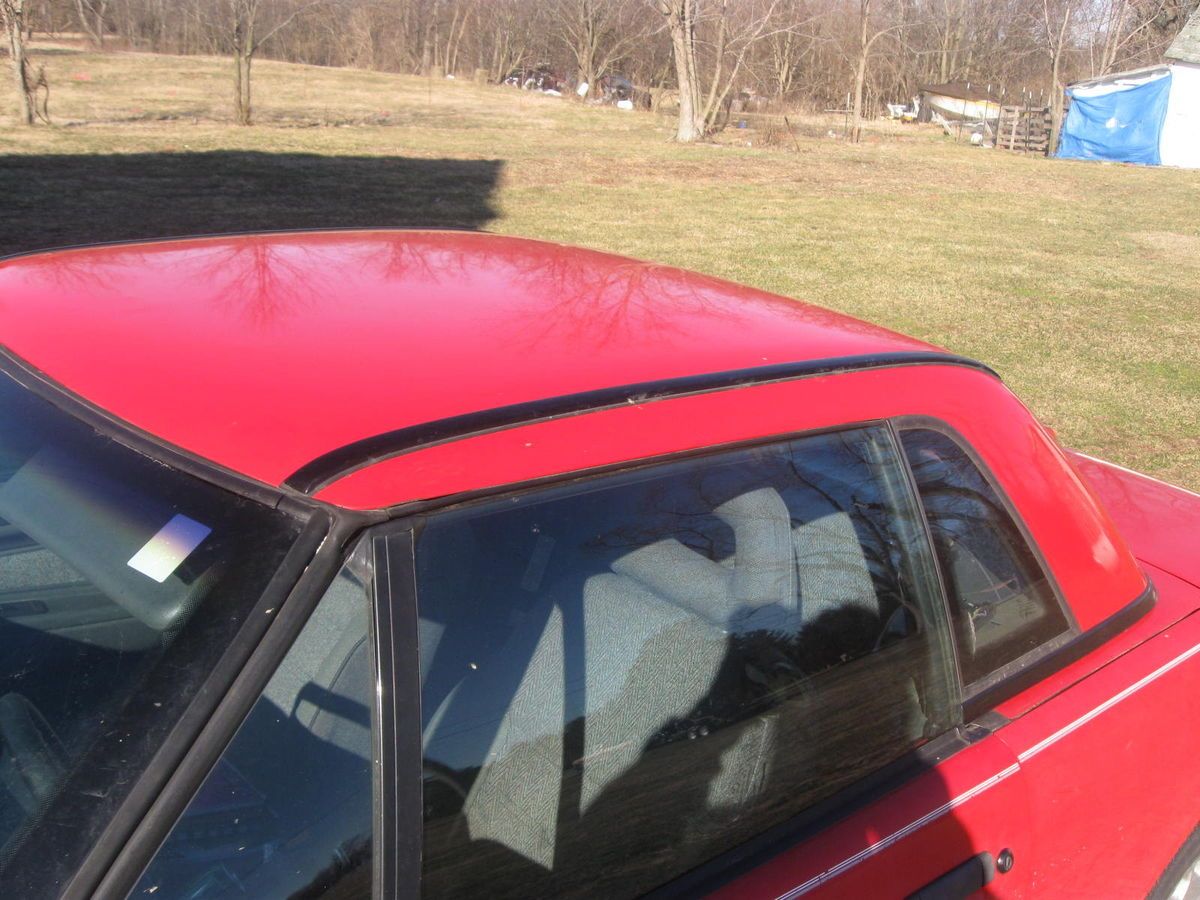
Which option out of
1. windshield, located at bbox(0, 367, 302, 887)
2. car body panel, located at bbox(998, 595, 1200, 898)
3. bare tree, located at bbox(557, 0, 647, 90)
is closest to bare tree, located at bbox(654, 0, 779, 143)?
bare tree, located at bbox(557, 0, 647, 90)

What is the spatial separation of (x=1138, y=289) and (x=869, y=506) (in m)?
12.2

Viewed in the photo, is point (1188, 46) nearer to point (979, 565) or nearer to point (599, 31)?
point (599, 31)

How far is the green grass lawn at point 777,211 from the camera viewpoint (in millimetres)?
9125

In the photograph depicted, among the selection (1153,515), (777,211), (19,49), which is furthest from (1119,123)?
(1153,515)

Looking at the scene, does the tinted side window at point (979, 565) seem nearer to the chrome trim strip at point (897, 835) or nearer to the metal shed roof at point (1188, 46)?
the chrome trim strip at point (897, 835)

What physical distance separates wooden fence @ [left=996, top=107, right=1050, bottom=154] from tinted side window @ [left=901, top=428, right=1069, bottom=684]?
33.8m

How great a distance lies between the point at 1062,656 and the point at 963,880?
0.52 m

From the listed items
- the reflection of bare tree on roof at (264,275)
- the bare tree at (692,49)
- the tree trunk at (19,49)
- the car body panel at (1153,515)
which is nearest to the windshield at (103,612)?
the reflection of bare tree on roof at (264,275)

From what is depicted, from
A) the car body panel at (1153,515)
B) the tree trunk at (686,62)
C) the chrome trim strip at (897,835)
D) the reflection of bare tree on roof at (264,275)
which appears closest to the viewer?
the chrome trim strip at (897,835)

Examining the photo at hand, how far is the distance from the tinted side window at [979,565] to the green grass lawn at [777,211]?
4933mm

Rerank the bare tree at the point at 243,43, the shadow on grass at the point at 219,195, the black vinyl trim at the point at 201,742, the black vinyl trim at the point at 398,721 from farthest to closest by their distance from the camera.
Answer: the bare tree at the point at 243,43, the shadow on grass at the point at 219,195, the black vinyl trim at the point at 398,721, the black vinyl trim at the point at 201,742

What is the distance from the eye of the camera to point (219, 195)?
13602 mm

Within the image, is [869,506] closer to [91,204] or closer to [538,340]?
[538,340]

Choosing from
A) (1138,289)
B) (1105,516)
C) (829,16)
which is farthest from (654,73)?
(1105,516)
